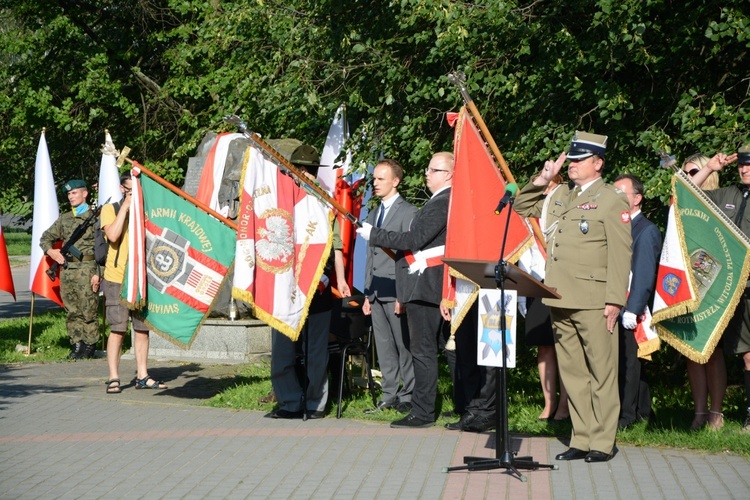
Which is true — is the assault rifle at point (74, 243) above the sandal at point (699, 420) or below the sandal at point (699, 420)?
above

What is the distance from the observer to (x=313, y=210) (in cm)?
891

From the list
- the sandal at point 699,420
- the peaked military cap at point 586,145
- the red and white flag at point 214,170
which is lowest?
the sandal at point 699,420

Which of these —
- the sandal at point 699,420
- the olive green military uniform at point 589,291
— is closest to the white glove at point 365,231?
the olive green military uniform at point 589,291

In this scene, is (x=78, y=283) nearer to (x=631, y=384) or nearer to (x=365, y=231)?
(x=365, y=231)

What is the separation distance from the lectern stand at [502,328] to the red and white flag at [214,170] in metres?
7.16

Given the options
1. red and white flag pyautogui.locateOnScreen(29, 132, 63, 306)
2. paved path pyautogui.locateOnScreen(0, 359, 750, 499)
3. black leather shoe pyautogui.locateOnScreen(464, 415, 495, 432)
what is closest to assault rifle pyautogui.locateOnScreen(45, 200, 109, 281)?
red and white flag pyautogui.locateOnScreen(29, 132, 63, 306)

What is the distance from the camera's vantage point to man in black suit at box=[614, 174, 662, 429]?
25.4ft

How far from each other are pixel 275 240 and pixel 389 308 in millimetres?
1177

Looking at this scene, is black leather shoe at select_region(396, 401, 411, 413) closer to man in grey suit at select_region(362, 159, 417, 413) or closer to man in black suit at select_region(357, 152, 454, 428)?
man in grey suit at select_region(362, 159, 417, 413)

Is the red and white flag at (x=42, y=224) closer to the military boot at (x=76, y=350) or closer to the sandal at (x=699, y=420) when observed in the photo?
the military boot at (x=76, y=350)

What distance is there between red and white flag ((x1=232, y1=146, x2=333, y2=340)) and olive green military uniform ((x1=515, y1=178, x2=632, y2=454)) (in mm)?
2317

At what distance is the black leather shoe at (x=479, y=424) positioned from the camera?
818 cm

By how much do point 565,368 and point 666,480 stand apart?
1.06 meters

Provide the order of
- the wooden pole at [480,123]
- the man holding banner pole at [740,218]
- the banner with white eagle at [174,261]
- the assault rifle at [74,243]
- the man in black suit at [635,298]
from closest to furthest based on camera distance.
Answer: the wooden pole at [480,123] → the man holding banner pole at [740,218] → the man in black suit at [635,298] → the banner with white eagle at [174,261] → the assault rifle at [74,243]
